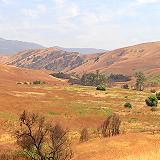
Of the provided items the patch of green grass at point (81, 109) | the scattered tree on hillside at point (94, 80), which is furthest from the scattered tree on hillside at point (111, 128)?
the scattered tree on hillside at point (94, 80)

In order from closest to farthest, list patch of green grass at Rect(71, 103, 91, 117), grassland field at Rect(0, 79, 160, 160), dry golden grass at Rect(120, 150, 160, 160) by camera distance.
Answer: dry golden grass at Rect(120, 150, 160, 160), grassland field at Rect(0, 79, 160, 160), patch of green grass at Rect(71, 103, 91, 117)

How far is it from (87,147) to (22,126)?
16185mm

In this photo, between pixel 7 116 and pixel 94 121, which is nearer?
pixel 7 116

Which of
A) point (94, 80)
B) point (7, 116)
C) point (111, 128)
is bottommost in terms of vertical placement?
point (111, 128)

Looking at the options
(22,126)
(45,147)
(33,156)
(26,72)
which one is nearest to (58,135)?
(33,156)

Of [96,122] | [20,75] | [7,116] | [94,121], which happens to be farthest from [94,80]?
[7,116]

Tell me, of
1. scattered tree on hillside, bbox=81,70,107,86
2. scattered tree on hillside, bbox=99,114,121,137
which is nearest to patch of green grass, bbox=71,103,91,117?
scattered tree on hillside, bbox=99,114,121,137

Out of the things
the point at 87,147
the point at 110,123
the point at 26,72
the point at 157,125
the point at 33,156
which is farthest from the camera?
the point at 26,72

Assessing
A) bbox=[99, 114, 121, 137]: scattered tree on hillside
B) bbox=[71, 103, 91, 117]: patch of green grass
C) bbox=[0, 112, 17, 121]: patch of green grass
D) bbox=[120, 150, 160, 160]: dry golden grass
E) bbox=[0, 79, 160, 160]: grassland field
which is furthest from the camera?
bbox=[71, 103, 91, 117]: patch of green grass

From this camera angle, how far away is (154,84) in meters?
143

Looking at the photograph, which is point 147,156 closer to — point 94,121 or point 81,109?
point 94,121

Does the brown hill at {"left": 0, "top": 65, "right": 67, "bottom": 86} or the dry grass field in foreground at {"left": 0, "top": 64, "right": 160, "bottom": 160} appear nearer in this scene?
Result: the dry grass field in foreground at {"left": 0, "top": 64, "right": 160, "bottom": 160}

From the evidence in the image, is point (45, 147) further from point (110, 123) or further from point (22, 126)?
point (22, 126)

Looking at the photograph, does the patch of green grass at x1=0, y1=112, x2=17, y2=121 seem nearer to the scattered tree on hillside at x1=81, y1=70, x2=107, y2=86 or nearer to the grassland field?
the grassland field
